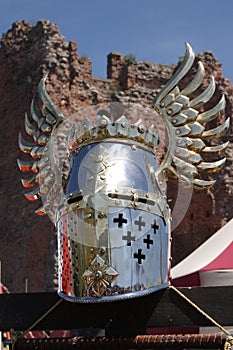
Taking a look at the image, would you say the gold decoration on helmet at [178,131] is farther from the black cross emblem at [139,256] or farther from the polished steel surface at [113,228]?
the black cross emblem at [139,256]

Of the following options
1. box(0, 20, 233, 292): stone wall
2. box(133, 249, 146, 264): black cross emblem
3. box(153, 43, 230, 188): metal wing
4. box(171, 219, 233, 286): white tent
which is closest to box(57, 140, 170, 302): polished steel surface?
box(133, 249, 146, 264): black cross emblem

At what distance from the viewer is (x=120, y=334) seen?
3381mm

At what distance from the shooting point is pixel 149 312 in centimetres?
336

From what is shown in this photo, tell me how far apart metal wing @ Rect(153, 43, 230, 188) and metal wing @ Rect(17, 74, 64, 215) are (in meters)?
0.48

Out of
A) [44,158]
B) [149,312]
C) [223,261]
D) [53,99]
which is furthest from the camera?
[53,99]

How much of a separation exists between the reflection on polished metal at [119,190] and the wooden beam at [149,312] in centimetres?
10

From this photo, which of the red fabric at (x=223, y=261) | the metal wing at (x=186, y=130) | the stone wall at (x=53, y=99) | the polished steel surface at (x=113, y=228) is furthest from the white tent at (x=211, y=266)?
the stone wall at (x=53, y=99)

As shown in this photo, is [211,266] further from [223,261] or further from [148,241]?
[148,241]

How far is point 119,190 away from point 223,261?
3.41m

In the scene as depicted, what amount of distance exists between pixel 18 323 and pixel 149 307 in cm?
59

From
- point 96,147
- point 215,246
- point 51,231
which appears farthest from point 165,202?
point 51,231

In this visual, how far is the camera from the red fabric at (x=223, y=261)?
6.41 meters

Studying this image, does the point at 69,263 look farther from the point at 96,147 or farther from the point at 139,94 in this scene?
the point at 139,94

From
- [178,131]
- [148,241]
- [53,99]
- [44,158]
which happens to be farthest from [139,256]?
[53,99]
